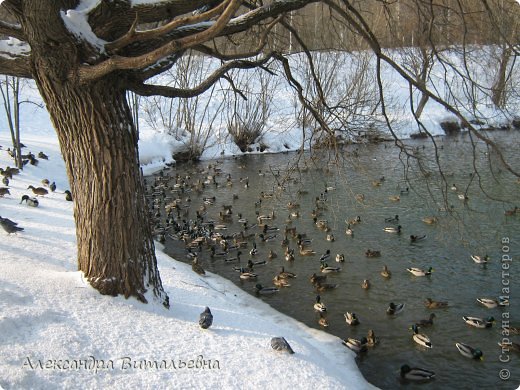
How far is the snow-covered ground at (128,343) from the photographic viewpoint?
14.6 feet

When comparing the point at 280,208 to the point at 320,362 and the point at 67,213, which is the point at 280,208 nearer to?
the point at 67,213

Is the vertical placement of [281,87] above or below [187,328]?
above

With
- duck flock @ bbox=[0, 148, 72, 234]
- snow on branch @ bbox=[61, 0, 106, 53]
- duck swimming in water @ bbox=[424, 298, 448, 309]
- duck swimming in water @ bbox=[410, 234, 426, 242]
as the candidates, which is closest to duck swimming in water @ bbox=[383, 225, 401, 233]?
duck swimming in water @ bbox=[410, 234, 426, 242]

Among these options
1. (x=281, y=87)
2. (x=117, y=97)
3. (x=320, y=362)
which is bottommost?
(x=320, y=362)

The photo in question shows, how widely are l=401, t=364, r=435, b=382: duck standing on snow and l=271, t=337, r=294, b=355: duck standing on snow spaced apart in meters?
2.02

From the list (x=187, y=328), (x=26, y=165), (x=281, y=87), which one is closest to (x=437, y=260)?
(x=187, y=328)

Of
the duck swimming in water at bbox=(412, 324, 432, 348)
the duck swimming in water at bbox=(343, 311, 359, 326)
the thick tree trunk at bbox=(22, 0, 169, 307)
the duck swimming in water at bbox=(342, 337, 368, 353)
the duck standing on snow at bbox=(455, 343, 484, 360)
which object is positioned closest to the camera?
the thick tree trunk at bbox=(22, 0, 169, 307)

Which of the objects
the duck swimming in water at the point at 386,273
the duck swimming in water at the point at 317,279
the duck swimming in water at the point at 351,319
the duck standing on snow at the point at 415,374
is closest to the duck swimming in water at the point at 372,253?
the duck swimming in water at the point at 386,273

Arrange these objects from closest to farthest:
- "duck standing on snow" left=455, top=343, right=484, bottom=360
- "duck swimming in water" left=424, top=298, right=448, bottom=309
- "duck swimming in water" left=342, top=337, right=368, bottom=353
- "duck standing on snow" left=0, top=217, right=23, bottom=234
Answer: "duck standing on snow" left=455, top=343, right=484, bottom=360, "duck swimming in water" left=342, top=337, right=368, bottom=353, "duck standing on snow" left=0, top=217, right=23, bottom=234, "duck swimming in water" left=424, top=298, right=448, bottom=309

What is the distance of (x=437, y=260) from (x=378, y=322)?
3.24 meters

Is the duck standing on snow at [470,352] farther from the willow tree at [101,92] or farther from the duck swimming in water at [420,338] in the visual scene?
the willow tree at [101,92]

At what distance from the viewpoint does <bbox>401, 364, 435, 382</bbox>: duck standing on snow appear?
6.68m

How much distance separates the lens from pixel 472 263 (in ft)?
34.3

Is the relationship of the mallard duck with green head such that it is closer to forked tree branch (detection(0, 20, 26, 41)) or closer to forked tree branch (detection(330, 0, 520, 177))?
forked tree branch (detection(330, 0, 520, 177))
